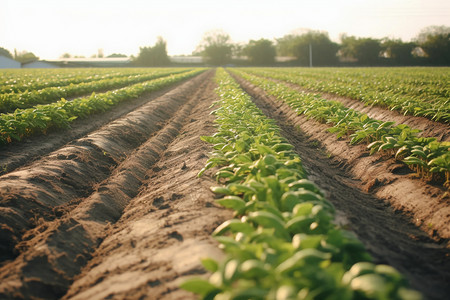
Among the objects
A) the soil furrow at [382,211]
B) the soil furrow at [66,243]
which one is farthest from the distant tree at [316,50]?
the soil furrow at [66,243]

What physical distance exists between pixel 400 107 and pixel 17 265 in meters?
9.21

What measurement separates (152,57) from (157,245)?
80926 mm

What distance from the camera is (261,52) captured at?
7719 centimetres

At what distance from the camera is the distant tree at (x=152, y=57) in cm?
7919

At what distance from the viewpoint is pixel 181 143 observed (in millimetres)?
7367

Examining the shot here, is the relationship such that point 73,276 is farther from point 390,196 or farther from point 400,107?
point 400,107

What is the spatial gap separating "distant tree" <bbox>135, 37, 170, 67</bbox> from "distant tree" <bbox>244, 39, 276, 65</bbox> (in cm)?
1834

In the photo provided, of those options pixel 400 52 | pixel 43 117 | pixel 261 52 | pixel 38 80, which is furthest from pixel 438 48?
pixel 43 117

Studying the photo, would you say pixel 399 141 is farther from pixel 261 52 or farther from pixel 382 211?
pixel 261 52

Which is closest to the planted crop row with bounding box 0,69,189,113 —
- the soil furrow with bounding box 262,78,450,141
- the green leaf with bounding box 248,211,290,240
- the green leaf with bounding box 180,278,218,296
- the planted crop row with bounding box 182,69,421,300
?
the planted crop row with bounding box 182,69,421,300

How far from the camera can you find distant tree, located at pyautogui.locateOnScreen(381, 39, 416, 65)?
65250 millimetres

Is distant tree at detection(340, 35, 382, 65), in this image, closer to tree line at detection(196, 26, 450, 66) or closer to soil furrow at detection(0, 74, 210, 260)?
tree line at detection(196, 26, 450, 66)

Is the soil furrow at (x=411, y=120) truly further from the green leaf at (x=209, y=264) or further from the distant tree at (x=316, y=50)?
the distant tree at (x=316, y=50)

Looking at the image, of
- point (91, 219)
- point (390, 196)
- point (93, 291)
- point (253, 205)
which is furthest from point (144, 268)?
point (390, 196)
